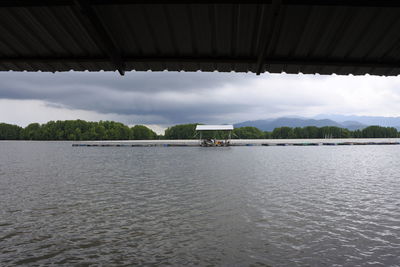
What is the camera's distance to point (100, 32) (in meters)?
6.00

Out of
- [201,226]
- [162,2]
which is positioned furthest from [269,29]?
[201,226]

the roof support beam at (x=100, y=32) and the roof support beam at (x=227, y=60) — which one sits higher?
the roof support beam at (x=100, y=32)

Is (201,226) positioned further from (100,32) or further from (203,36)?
(100,32)

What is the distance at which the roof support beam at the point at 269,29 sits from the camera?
5.11 metres

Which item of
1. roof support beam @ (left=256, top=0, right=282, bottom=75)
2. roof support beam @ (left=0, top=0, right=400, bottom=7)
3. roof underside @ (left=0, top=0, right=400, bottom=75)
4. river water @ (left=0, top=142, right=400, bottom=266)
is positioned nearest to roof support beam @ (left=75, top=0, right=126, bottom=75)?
roof underside @ (left=0, top=0, right=400, bottom=75)

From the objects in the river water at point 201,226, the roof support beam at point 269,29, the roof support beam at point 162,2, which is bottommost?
the river water at point 201,226

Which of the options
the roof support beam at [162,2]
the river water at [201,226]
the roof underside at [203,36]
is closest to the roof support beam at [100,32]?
the roof underside at [203,36]

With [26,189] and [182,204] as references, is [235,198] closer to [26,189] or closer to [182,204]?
[182,204]

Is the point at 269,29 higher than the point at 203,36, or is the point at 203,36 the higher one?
Answer: the point at 203,36

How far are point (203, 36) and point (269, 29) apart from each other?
57.1 inches

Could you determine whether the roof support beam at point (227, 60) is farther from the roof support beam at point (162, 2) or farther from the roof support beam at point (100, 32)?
the roof support beam at point (162, 2)

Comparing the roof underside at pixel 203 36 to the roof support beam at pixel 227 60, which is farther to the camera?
the roof support beam at pixel 227 60

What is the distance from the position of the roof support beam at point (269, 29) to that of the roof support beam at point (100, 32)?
3080 mm

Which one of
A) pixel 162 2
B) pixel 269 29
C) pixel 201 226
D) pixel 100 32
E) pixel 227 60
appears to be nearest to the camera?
pixel 162 2
